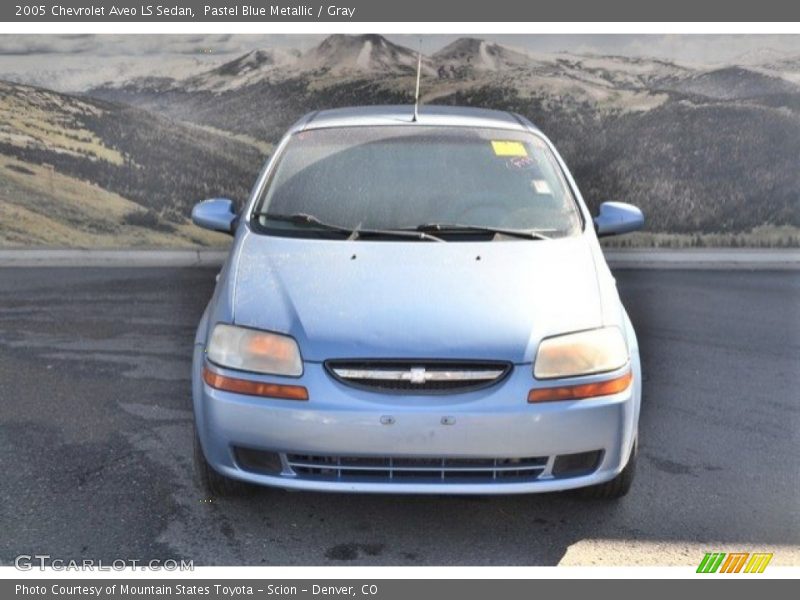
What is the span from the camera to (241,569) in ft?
11.3

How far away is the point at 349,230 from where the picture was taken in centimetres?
420

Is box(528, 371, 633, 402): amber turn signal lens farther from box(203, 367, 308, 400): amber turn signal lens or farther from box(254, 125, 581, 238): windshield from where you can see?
box(254, 125, 581, 238): windshield

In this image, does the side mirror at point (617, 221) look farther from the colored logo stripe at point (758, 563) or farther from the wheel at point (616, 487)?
the colored logo stripe at point (758, 563)

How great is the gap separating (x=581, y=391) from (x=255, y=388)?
1.16 metres

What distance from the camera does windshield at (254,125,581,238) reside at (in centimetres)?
434

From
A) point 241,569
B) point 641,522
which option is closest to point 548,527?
point 641,522

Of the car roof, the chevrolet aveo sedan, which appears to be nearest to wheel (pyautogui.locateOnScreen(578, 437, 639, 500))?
the chevrolet aveo sedan

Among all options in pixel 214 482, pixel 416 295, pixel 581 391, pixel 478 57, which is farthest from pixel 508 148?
pixel 478 57

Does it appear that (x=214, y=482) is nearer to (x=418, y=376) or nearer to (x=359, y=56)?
(x=418, y=376)

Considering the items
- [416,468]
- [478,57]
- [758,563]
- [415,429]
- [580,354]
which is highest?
[478,57]

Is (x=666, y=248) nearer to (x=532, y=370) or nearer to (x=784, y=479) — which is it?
(x=784, y=479)

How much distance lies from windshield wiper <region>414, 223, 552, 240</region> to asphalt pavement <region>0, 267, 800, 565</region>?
1.12 meters

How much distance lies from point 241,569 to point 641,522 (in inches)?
61.1

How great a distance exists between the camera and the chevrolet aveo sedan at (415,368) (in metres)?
3.36
